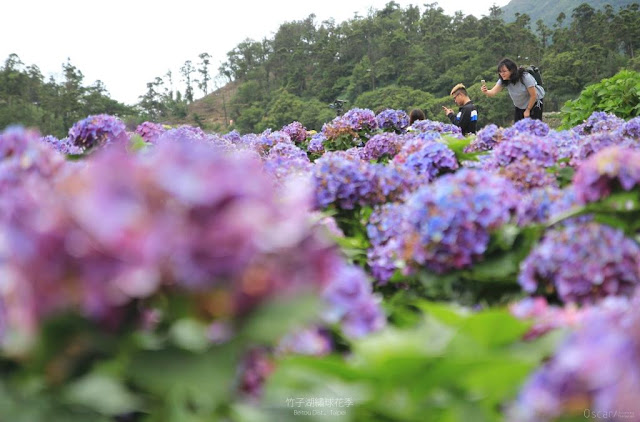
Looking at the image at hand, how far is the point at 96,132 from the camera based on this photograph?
8.25 feet

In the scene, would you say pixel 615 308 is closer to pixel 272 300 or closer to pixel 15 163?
pixel 272 300

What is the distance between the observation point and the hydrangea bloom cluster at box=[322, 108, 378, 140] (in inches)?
199

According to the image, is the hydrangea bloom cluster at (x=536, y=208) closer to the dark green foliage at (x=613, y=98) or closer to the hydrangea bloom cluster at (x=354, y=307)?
the hydrangea bloom cluster at (x=354, y=307)

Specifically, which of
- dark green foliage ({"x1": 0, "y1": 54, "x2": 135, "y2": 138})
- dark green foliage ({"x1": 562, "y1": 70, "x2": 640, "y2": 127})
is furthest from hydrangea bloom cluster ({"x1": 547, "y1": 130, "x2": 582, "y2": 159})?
dark green foliage ({"x1": 0, "y1": 54, "x2": 135, "y2": 138})

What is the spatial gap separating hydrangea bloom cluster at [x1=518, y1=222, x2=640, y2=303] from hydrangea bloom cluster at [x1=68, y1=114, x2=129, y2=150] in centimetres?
194

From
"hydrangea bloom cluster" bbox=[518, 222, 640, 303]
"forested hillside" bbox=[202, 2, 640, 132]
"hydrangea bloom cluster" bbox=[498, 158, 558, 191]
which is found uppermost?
"forested hillside" bbox=[202, 2, 640, 132]

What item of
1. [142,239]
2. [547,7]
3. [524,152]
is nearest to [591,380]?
[142,239]

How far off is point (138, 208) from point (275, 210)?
153 mm

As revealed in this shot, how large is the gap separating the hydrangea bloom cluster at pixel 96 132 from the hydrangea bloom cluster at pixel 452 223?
1.57 m

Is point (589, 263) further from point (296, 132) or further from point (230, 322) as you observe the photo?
point (296, 132)

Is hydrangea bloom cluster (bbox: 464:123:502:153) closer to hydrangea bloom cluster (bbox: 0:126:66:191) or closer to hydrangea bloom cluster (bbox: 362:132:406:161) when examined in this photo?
hydrangea bloom cluster (bbox: 362:132:406:161)

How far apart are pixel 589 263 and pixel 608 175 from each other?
315mm

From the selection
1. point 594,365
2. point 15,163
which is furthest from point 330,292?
point 15,163

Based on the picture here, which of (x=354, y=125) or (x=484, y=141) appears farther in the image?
(x=354, y=125)
